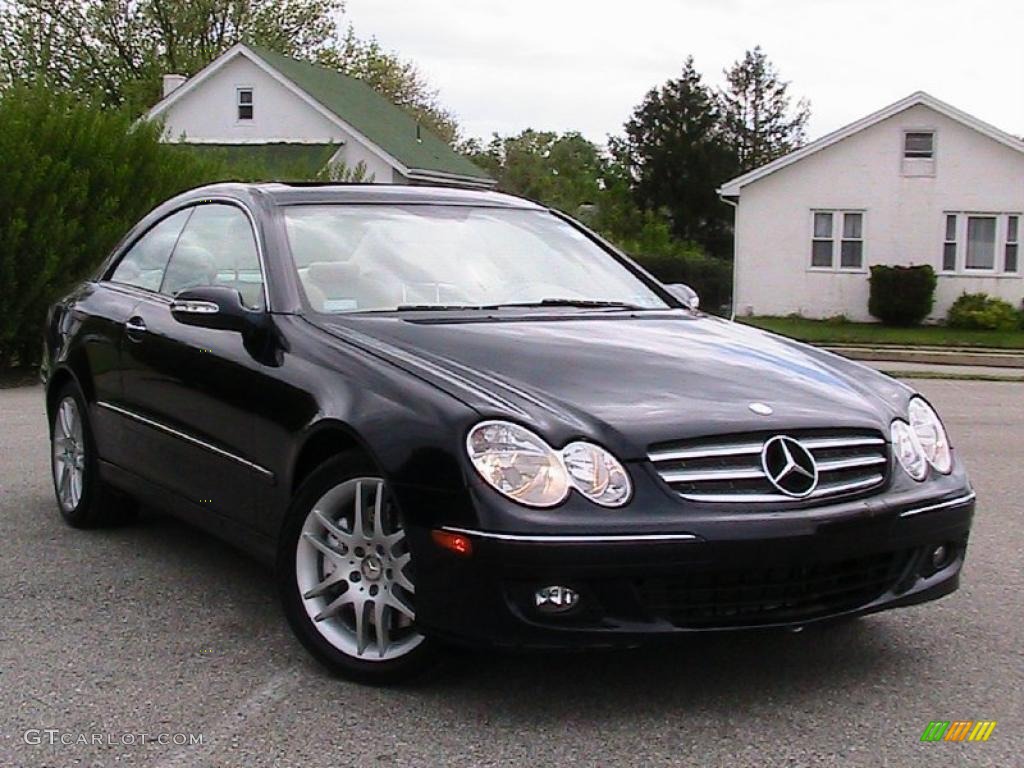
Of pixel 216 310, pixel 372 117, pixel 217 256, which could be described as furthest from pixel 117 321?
pixel 372 117

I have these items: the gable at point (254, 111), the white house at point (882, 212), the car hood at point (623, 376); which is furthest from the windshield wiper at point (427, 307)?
the gable at point (254, 111)

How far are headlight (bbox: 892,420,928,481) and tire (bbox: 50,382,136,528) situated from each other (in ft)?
11.3

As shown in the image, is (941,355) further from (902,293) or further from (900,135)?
(900,135)

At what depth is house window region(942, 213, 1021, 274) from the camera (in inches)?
1225

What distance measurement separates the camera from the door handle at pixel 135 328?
5770 mm

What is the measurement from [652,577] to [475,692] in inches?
28.9

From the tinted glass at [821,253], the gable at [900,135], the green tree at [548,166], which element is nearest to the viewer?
the gable at [900,135]

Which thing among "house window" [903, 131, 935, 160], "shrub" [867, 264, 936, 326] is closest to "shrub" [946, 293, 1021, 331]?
"shrub" [867, 264, 936, 326]

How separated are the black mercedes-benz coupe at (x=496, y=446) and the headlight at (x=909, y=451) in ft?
0.04

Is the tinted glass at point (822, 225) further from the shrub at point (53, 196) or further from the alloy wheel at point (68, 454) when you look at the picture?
the alloy wheel at point (68, 454)

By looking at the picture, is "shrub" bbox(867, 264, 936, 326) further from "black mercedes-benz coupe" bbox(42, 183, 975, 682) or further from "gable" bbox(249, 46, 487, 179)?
"black mercedes-benz coupe" bbox(42, 183, 975, 682)

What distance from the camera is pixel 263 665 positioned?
14.8ft

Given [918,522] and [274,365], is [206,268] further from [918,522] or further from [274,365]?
[918,522]

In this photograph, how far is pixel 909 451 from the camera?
4391mm
